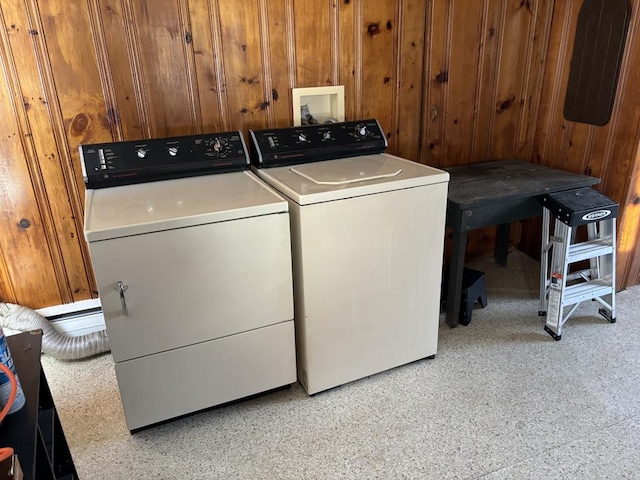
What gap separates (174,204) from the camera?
1719 mm

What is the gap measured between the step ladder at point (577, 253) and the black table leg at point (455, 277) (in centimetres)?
43

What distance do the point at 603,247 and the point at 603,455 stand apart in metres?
1.07

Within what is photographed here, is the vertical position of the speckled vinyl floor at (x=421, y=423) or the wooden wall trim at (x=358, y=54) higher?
the wooden wall trim at (x=358, y=54)

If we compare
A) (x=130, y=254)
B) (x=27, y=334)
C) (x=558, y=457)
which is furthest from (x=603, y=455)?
(x=27, y=334)

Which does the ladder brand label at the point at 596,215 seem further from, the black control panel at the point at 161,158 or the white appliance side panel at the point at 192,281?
the black control panel at the point at 161,158

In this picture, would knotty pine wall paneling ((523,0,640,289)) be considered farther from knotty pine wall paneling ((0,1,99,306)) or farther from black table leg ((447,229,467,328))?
knotty pine wall paneling ((0,1,99,306))

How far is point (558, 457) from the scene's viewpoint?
1697mm

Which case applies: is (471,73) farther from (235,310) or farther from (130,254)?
(130,254)

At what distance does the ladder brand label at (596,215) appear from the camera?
7.26 ft

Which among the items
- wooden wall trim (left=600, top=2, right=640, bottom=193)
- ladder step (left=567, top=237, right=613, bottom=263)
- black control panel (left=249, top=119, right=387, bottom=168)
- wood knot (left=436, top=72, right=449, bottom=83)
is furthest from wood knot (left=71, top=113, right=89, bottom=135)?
wooden wall trim (left=600, top=2, right=640, bottom=193)

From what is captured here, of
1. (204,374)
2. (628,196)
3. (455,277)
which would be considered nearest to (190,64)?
(204,374)

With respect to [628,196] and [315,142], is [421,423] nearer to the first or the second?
[315,142]

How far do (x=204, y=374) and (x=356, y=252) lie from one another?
2.41 ft

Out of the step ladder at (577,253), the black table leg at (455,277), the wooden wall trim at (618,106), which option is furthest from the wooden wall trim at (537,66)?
the black table leg at (455,277)
